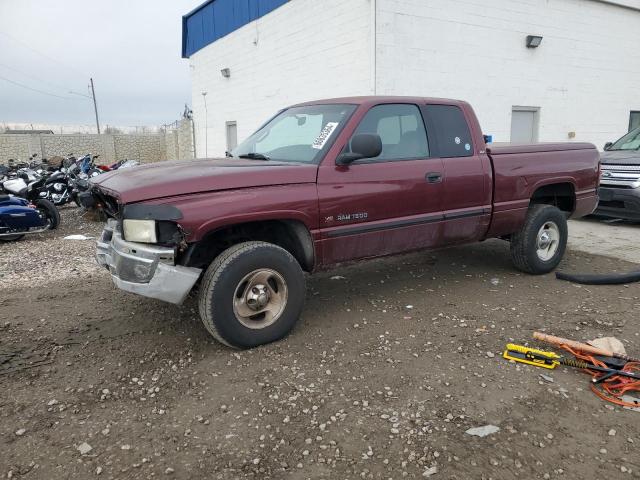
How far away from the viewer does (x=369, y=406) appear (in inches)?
117

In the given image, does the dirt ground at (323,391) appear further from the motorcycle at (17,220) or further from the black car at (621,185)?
the black car at (621,185)

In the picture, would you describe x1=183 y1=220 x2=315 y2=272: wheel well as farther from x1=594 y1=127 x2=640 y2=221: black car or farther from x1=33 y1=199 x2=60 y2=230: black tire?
x1=594 y1=127 x2=640 y2=221: black car

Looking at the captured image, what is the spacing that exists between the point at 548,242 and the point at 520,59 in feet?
24.9

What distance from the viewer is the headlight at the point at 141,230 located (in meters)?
3.28

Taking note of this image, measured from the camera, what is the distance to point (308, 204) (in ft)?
12.3

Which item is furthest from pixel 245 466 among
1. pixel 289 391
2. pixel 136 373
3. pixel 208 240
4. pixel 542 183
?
pixel 542 183

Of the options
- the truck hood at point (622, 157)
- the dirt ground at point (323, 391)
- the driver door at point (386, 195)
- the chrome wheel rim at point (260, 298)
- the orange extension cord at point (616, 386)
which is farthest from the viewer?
the truck hood at point (622, 157)

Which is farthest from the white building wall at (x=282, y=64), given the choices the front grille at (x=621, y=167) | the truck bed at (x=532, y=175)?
the truck bed at (x=532, y=175)

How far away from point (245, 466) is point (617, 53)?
598 inches

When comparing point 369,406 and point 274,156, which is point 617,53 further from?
point 369,406

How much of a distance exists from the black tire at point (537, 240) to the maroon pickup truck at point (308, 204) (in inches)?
0.6


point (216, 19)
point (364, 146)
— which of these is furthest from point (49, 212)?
point (216, 19)

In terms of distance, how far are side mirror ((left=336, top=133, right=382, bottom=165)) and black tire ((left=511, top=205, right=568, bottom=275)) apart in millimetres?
2374

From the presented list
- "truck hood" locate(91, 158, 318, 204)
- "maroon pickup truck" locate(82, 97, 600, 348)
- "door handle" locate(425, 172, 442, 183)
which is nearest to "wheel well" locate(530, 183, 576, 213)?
"maroon pickup truck" locate(82, 97, 600, 348)
